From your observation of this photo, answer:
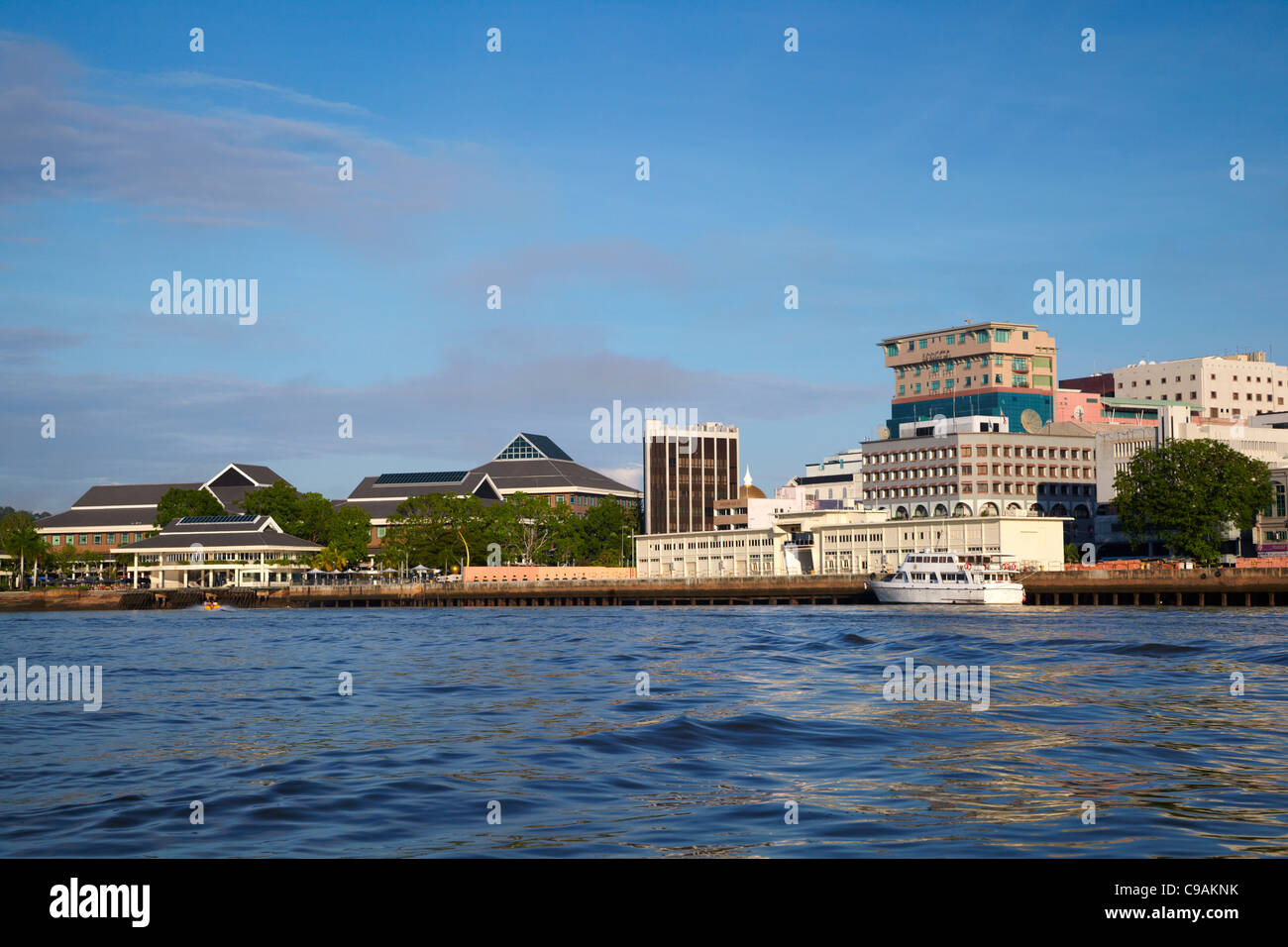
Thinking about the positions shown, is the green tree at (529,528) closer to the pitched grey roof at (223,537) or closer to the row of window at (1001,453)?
the pitched grey roof at (223,537)

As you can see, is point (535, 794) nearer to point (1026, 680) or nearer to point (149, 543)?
point (1026, 680)

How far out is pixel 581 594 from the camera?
5664 inches

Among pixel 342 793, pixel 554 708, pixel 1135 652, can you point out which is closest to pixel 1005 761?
pixel 342 793

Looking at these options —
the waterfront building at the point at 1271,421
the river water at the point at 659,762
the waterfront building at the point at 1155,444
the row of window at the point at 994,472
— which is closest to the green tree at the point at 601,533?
the row of window at the point at 994,472

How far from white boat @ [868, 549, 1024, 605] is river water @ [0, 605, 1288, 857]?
2456 inches

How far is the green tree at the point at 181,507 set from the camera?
641ft

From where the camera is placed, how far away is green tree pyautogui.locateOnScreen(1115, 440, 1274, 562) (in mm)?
119250

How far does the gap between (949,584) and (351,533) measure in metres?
111

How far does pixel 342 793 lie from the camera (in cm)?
1606

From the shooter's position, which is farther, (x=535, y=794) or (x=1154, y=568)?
(x=1154, y=568)
